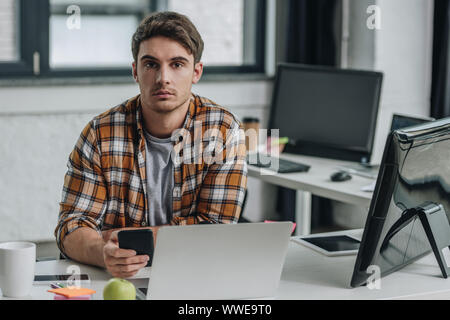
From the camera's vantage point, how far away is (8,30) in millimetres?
3895

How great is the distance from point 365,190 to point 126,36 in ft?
7.74

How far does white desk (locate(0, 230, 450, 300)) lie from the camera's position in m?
1.55

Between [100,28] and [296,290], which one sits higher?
[100,28]

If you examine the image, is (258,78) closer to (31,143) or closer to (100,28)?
(100,28)

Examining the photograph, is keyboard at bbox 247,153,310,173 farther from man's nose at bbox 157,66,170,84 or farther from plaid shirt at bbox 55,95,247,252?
man's nose at bbox 157,66,170,84

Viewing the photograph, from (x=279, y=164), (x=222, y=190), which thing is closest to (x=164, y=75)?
(x=222, y=190)

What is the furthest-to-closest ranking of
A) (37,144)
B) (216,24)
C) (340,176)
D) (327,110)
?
(216,24) → (37,144) → (327,110) → (340,176)

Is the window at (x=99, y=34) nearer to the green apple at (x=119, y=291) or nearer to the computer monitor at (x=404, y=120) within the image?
the computer monitor at (x=404, y=120)

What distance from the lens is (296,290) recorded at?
5.17ft

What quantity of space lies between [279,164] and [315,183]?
0.31m

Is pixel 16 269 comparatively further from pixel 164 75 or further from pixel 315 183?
pixel 315 183

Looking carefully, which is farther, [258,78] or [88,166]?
[258,78]

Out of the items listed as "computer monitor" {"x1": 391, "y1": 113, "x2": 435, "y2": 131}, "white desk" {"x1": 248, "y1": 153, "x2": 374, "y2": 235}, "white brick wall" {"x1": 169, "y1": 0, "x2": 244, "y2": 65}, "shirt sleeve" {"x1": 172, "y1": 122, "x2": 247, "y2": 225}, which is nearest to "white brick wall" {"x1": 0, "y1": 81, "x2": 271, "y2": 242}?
"white brick wall" {"x1": 169, "y1": 0, "x2": 244, "y2": 65}

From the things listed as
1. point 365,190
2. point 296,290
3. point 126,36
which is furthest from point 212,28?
point 296,290
